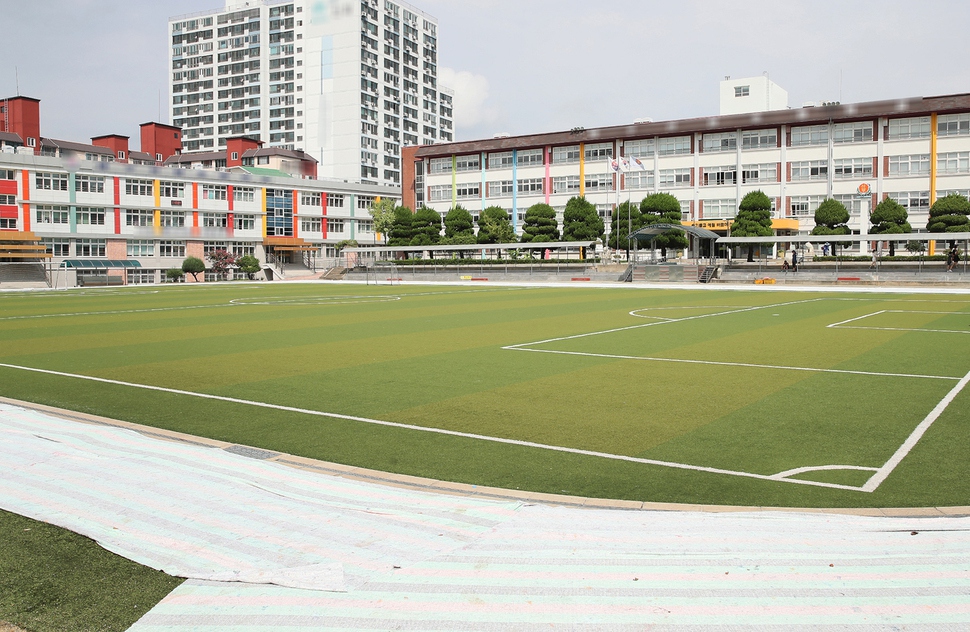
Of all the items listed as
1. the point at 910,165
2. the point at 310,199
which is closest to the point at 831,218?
the point at 910,165

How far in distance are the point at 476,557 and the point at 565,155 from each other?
9114 centimetres

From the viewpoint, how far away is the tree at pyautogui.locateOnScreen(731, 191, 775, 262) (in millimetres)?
70312

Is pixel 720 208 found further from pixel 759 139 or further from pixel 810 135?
pixel 810 135

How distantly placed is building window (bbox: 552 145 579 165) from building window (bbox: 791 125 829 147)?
2440cm

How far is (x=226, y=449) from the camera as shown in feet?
28.5

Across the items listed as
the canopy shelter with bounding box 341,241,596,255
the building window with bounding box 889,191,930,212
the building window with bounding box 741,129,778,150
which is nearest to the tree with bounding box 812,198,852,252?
the building window with bounding box 889,191,930,212

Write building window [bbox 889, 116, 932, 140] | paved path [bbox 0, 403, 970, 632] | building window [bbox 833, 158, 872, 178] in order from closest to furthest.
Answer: paved path [bbox 0, 403, 970, 632] → building window [bbox 889, 116, 932, 140] → building window [bbox 833, 158, 872, 178]

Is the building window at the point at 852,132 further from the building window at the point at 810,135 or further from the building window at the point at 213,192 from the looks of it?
the building window at the point at 213,192

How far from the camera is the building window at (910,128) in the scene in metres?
74.8

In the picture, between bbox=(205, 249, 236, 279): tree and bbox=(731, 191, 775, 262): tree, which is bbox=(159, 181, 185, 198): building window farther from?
bbox=(731, 191, 775, 262): tree

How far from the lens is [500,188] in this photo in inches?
3841

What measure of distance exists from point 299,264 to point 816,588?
317 ft

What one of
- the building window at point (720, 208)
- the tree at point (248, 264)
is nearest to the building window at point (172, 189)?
the tree at point (248, 264)

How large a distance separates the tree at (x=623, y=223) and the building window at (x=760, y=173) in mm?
11697
